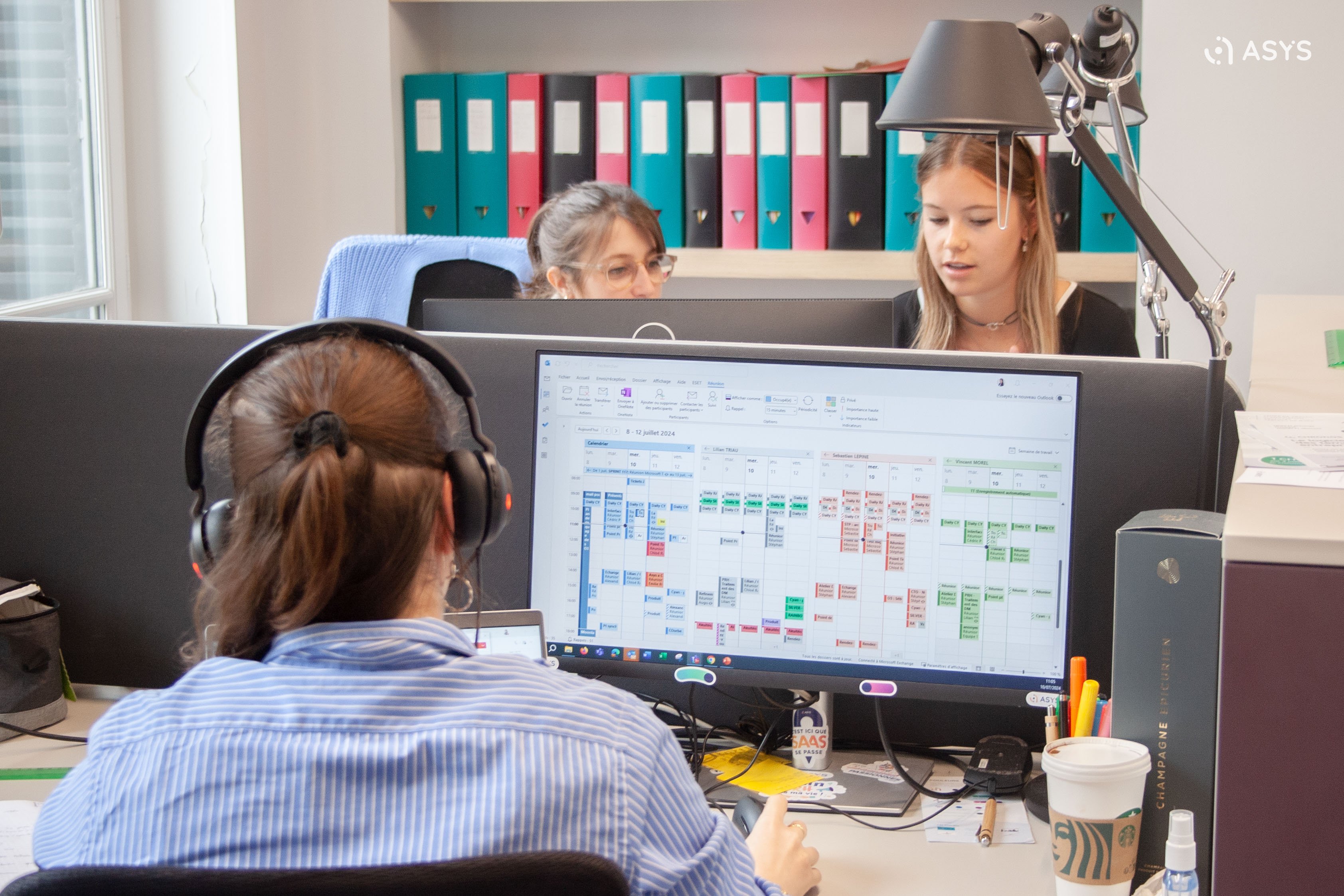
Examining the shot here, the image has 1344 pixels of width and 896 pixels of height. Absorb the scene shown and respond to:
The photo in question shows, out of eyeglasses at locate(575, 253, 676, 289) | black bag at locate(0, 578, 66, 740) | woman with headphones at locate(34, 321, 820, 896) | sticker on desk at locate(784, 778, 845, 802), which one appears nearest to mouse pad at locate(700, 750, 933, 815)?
Result: sticker on desk at locate(784, 778, 845, 802)

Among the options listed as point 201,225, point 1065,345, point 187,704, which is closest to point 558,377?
point 187,704

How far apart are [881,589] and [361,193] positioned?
6.61ft

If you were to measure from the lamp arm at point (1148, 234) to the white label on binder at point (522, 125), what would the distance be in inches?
64.5

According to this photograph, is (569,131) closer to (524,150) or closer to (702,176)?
(524,150)

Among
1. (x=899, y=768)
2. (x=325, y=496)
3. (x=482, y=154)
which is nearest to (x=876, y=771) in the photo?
(x=899, y=768)

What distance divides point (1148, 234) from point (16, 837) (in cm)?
119

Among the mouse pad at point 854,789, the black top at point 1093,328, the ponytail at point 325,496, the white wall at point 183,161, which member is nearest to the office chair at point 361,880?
the ponytail at point 325,496

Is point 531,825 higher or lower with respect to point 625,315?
lower

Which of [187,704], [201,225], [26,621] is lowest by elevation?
[26,621]

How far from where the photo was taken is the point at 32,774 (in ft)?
3.89

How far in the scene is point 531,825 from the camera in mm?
645

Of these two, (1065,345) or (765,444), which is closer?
(765,444)

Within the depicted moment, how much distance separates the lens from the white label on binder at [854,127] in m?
2.59

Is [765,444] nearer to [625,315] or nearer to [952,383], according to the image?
[952,383]
